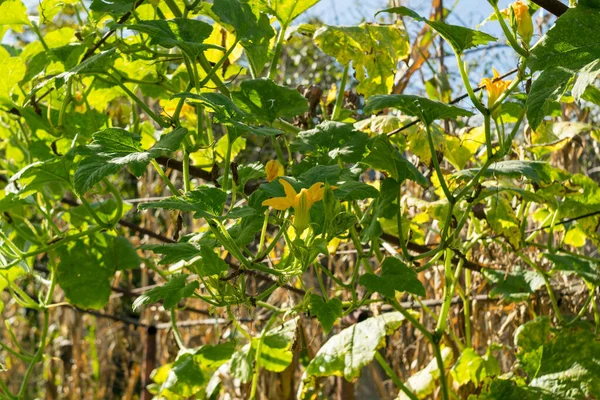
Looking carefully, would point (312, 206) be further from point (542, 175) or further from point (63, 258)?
point (63, 258)

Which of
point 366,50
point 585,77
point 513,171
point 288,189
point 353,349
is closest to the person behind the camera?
point 585,77

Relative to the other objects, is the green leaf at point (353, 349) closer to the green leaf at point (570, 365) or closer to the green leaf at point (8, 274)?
the green leaf at point (570, 365)

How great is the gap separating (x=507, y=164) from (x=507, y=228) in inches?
9.3

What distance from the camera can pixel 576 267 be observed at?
1213 mm

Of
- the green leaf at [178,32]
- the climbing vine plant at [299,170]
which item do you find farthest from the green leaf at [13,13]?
the green leaf at [178,32]

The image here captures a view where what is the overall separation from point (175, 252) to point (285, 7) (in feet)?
1.25

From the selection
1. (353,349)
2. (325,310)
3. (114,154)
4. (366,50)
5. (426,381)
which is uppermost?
(366,50)

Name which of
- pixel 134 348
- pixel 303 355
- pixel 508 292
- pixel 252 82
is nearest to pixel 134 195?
pixel 134 348

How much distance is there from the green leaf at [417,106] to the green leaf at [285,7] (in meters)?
0.22

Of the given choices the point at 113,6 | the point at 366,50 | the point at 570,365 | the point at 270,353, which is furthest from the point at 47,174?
the point at 570,365

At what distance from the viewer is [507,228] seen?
1154 millimetres

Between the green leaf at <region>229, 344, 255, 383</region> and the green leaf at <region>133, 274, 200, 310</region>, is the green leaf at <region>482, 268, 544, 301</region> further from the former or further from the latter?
the green leaf at <region>133, 274, 200, 310</region>

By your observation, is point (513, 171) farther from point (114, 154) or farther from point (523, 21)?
point (114, 154)

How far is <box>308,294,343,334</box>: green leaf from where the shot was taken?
0.88m
